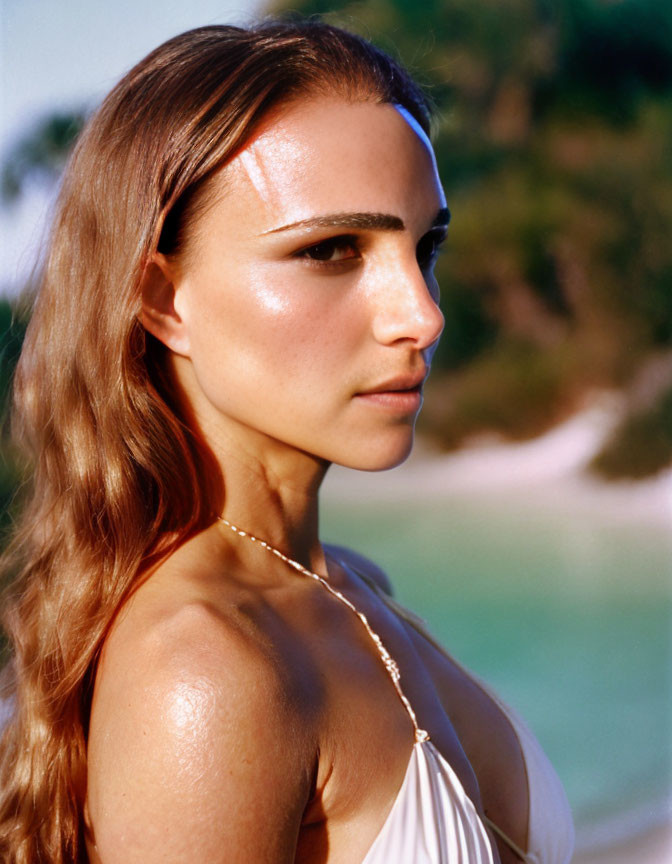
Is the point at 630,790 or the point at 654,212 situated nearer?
the point at 630,790

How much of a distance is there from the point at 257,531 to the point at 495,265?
258 inches

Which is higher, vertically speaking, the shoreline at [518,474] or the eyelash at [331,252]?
the eyelash at [331,252]

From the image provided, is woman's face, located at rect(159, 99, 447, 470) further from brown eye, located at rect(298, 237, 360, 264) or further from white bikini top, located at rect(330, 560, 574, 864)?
white bikini top, located at rect(330, 560, 574, 864)

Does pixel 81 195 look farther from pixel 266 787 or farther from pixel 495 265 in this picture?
pixel 495 265

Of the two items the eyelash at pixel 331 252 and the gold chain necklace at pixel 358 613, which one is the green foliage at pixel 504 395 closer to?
the gold chain necklace at pixel 358 613

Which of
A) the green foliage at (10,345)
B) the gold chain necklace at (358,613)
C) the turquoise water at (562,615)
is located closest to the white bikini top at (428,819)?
the gold chain necklace at (358,613)

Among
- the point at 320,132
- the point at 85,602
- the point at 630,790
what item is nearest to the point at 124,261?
the point at 320,132

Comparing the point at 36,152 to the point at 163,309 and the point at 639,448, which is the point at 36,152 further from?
the point at 639,448

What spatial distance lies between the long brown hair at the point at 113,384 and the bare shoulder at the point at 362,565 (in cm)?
39

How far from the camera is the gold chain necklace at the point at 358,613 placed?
973 millimetres

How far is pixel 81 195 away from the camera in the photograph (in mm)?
1039

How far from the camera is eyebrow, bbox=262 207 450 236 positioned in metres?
0.93

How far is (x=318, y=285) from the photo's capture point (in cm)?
94

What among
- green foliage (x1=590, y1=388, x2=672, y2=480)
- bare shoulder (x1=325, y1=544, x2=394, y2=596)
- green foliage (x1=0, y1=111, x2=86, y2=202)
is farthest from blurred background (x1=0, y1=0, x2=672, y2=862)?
bare shoulder (x1=325, y1=544, x2=394, y2=596)
